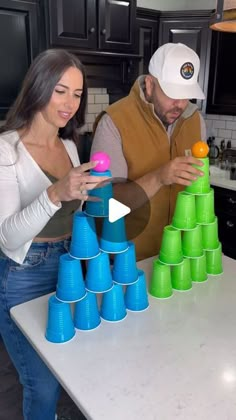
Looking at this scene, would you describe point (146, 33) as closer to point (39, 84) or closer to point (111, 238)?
point (39, 84)

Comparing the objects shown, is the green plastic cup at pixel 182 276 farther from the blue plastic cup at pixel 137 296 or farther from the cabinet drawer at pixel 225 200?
the cabinet drawer at pixel 225 200

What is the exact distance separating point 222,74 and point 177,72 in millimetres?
1690

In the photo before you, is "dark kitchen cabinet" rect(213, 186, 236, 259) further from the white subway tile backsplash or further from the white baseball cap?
the white baseball cap

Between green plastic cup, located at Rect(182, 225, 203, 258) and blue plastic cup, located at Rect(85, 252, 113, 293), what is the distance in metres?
0.30

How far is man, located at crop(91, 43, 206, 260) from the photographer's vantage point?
1.26 m

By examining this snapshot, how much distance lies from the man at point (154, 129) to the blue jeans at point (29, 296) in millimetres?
308

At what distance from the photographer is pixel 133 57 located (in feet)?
8.14

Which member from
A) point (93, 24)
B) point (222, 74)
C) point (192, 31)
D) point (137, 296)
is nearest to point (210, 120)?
point (222, 74)

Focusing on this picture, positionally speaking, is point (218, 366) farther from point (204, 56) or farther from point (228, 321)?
point (204, 56)

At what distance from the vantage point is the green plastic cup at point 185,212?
1068 millimetres

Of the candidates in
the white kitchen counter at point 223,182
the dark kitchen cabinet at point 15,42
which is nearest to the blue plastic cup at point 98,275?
the dark kitchen cabinet at point 15,42

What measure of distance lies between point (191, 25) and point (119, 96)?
74 centimetres

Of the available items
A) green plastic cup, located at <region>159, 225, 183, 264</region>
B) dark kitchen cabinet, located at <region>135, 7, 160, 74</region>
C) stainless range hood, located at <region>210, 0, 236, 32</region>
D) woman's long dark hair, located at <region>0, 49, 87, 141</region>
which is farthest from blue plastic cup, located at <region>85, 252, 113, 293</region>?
dark kitchen cabinet, located at <region>135, 7, 160, 74</region>

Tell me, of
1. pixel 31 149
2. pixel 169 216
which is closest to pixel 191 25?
pixel 169 216
